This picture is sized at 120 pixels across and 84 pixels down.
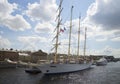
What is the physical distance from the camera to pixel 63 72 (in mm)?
72500

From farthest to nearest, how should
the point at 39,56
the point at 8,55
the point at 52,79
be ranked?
the point at 39,56
the point at 8,55
the point at 52,79

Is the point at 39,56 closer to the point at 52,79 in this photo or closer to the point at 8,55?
the point at 8,55

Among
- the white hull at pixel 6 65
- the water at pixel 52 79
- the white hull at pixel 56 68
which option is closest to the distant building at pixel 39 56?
the white hull at pixel 6 65

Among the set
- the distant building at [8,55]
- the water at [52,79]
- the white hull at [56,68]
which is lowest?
the water at [52,79]

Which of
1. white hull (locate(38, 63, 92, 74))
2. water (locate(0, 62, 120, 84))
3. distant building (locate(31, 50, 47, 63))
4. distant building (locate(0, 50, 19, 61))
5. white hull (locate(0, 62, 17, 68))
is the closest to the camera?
water (locate(0, 62, 120, 84))

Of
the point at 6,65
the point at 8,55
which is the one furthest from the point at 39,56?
the point at 6,65

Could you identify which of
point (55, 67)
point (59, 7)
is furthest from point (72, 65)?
point (59, 7)

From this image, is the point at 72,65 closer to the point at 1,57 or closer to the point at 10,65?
the point at 10,65

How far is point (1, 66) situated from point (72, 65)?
107 ft

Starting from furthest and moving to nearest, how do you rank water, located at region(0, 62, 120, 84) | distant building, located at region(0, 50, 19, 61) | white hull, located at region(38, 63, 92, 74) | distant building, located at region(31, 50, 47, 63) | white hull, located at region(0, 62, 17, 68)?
distant building, located at region(31, 50, 47, 63)
distant building, located at region(0, 50, 19, 61)
white hull, located at region(0, 62, 17, 68)
white hull, located at region(38, 63, 92, 74)
water, located at region(0, 62, 120, 84)

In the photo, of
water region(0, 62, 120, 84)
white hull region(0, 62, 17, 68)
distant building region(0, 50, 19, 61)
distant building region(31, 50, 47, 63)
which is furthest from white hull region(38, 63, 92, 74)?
distant building region(31, 50, 47, 63)

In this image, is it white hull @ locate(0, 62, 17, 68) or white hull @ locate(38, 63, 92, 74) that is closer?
white hull @ locate(38, 63, 92, 74)

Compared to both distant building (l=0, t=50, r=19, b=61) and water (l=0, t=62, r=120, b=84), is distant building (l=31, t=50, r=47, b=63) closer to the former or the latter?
distant building (l=0, t=50, r=19, b=61)

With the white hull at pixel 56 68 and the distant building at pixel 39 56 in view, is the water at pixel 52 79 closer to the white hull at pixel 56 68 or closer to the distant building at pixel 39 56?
the white hull at pixel 56 68
